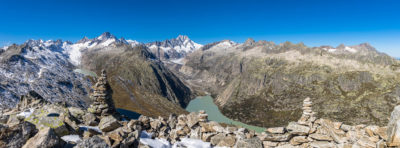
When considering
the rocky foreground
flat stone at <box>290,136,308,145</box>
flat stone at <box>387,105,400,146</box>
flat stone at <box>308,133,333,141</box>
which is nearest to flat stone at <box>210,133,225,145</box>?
the rocky foreground

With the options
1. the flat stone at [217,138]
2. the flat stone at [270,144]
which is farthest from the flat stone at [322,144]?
the flat stone at [217,138]

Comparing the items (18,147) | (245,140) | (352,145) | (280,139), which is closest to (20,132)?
(18,147)

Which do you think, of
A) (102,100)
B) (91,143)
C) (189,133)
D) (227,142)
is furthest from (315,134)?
(102,100)

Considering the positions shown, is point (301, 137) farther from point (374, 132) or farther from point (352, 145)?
point (374, 132)

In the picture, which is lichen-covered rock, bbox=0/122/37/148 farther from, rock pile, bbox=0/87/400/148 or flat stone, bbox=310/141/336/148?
flat stone, bbox=310/141/336/148

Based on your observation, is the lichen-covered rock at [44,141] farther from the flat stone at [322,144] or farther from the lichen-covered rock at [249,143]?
the flat stone at [322,144]

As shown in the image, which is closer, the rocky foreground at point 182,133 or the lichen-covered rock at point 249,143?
the rocky foreground at point 182,133

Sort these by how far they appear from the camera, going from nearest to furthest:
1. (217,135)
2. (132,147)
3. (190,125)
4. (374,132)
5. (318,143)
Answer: (132,147)
(374,132)
(318,143)
(217,135)
(190,125)
